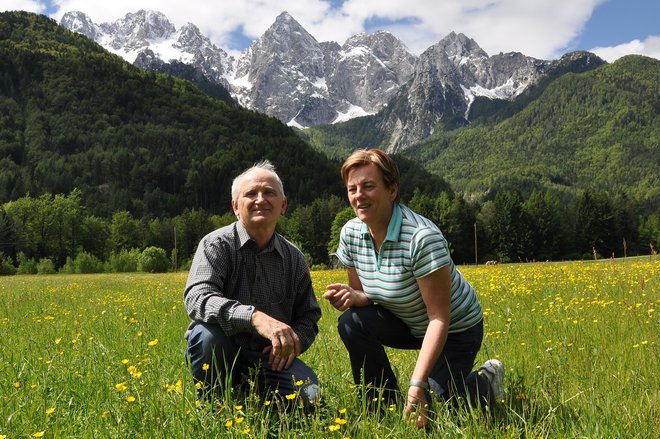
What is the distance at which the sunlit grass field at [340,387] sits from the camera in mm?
2660

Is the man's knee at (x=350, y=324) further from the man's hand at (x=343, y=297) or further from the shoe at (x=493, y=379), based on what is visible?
the shoe at (x=493, y=379)

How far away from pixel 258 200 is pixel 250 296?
669 mm

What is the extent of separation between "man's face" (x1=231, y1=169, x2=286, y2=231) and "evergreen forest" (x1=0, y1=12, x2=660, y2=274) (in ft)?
141

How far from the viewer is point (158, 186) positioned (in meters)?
122

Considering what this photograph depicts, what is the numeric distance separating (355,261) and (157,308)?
6.42m

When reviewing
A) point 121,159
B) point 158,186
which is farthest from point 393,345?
point 121,159

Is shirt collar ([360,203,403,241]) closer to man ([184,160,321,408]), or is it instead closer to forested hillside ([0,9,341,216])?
man ([184,160,321,408])

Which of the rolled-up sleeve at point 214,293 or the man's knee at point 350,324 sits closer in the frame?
the rolled-up sleeve at point 214,293

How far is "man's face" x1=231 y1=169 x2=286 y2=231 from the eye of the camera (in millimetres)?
3584

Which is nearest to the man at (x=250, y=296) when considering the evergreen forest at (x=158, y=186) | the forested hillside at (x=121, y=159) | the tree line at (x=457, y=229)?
the evergreen forest at (x=158, y=186)

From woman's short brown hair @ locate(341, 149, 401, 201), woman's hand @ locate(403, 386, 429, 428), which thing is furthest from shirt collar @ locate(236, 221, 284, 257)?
woman's hand @ locate(403, 386, 429, 428)

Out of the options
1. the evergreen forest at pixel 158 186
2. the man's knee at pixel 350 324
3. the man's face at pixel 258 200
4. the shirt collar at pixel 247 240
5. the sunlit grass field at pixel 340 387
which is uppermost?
the evergreen forest at pixel 158 186

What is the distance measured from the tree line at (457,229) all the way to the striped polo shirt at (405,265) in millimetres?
72420

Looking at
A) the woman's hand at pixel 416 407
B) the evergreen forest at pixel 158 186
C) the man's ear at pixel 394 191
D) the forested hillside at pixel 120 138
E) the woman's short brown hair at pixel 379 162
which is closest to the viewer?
the woman's hand at pixel 416 407
